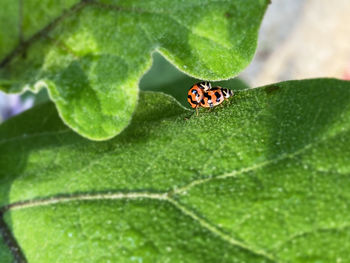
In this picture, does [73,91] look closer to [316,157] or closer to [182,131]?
[182,131]

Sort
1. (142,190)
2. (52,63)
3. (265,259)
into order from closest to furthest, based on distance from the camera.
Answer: (265,259), (142,190), (52,63)

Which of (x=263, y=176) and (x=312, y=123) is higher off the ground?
(x=312, y=123)

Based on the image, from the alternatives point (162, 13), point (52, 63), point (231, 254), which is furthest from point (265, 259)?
point (52, 63)

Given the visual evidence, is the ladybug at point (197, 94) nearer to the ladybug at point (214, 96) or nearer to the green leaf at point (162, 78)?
the ladybug at point (214, 96)

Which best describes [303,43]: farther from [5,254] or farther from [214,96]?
[5,254]

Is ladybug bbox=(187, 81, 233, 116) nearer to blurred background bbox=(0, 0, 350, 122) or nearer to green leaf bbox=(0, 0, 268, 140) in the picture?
green leaf bbox=(0, 0, 268, 140)

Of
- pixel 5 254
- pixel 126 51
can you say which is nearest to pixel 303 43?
pixel 126 51

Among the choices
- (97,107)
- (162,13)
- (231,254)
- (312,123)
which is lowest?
(231,254)

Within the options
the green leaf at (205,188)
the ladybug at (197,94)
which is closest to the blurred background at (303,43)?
the ladybug at (197,94)
